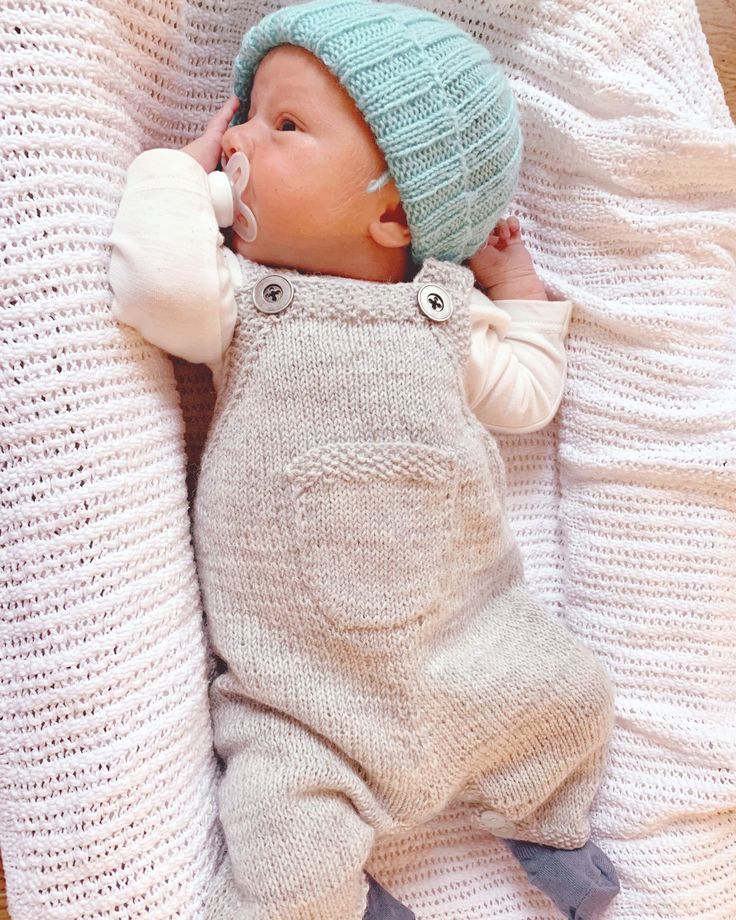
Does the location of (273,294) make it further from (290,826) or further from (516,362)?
(290,826)

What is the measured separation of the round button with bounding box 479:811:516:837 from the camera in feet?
3.08

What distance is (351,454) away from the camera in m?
0.87

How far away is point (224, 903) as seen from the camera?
824mm

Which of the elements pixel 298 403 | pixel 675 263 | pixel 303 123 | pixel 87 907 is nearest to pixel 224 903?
pixel 87 907

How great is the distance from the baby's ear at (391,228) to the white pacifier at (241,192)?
0.12 meters

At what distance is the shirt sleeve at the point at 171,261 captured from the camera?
0.83 m

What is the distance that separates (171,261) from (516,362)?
1.30 feet

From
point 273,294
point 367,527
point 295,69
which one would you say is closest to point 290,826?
point 367,527

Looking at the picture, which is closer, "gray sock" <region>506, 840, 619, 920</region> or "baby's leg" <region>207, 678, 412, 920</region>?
"baby's leg" <region>207, 678, 412, 920</region>

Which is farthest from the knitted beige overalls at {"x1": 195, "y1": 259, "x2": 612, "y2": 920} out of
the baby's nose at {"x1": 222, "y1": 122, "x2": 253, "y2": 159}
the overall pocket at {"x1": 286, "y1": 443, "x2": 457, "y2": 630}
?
the baby's nose at {"x1": 222, "y1": 122, "x2": 253, "y2": 159}

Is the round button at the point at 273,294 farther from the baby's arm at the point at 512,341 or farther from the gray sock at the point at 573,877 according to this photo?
the gray sock at the point at 573,877

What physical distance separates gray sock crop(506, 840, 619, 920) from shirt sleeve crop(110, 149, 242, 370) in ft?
2.02

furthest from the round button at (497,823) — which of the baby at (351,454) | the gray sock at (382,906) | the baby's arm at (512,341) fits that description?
the baby's arm at (512,341)

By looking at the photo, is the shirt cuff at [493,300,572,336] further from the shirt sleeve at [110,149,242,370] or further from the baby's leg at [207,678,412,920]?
the baby's leg at [207,678,412,920]
